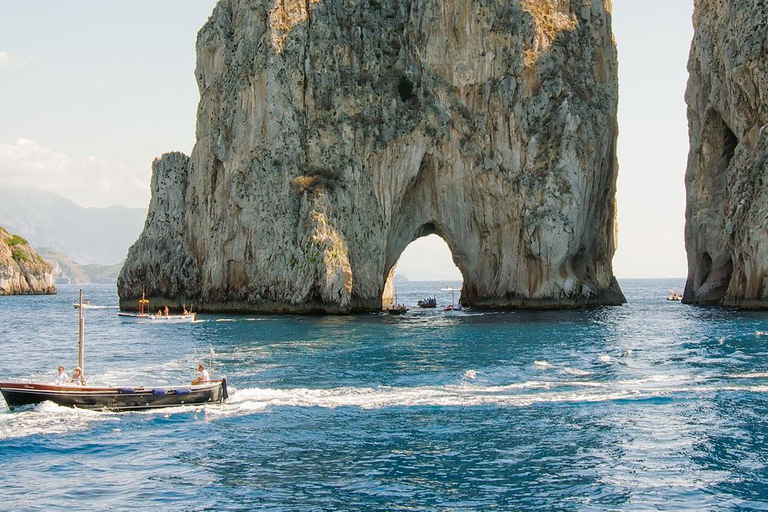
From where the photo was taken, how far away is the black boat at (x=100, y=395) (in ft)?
128

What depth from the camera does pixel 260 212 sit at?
4016 inches

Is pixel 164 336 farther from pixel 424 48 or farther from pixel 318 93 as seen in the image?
pixel 424 48

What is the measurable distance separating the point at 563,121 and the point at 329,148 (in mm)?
28827

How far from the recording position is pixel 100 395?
3950 centimetres

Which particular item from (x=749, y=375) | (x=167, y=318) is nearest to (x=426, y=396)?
(x=749, y=375)

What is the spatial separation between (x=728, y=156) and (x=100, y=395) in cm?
9230

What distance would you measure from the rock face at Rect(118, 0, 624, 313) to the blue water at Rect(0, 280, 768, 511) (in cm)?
3753

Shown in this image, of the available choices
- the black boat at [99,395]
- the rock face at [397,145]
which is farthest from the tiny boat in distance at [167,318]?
the black boat at [99,395]

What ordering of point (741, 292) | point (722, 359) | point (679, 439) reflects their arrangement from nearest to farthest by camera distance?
1. point (679, 439)
2. point (722, 359)
3. point (741, 292)

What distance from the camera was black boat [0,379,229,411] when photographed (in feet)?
128

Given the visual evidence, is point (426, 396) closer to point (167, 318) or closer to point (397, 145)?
point (167, 318)

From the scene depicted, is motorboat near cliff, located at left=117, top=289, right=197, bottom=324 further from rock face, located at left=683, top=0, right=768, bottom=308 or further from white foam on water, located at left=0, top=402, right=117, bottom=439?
rock face, located at left=683, top=0, right=768, bottom=308

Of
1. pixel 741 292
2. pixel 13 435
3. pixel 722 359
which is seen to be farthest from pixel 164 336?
pixel 741 292

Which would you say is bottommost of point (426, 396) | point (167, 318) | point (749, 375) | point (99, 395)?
point (426, 396)
